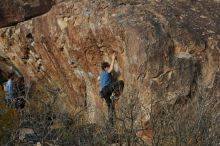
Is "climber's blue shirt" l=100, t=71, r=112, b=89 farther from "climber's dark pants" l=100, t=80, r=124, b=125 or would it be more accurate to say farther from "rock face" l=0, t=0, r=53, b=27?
"rock face" l=0, t=0, r=53, b=27

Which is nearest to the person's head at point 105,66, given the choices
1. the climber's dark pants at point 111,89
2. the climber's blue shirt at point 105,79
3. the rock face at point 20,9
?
the climber's blue shirt at point 105,79

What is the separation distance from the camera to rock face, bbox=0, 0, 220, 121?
10.7 meters

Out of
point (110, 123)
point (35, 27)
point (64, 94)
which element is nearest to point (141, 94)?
point (110, 123)

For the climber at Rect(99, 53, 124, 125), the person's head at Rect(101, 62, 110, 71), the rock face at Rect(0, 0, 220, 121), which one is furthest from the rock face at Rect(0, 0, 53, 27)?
the climber at Rect(99, 53, 124, 125)

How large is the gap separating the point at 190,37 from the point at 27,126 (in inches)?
129

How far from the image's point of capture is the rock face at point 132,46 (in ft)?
35.0

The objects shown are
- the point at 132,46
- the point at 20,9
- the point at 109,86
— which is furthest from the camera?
the point at 20,9

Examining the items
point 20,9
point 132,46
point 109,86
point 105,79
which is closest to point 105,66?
point 105,79

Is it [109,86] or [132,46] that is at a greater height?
[132,46]

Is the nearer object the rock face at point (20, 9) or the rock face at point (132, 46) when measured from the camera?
the rock face at point (132, 46)

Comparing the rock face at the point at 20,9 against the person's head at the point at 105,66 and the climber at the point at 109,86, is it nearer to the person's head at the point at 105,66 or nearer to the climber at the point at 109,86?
the person's head at the point at 105,66

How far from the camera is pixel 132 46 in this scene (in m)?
10.9

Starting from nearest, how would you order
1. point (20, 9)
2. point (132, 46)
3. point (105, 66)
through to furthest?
1. point (132, 46)
2. point (105, 66)
3. point (20, 9)

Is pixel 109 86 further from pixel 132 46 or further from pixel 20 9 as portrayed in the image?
pixel 20 9
